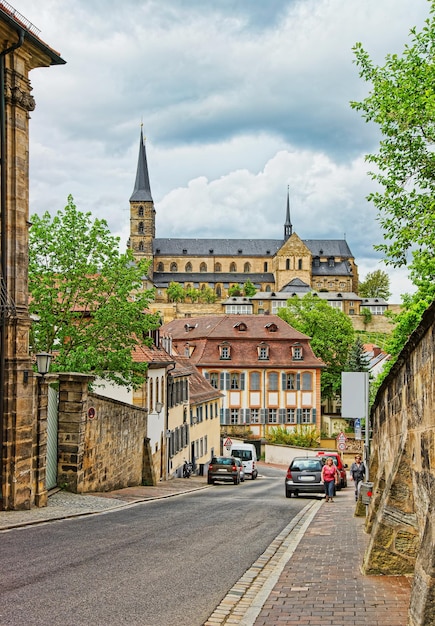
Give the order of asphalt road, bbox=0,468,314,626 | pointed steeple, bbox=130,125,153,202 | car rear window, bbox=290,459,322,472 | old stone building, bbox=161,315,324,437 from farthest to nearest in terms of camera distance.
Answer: pointed steeple, bbox=130,125,153,202, old stone building, bbox=161,315,324,437, car rear window, bbox=290,459,322,472, asphalt road, bbox=0,468,314,626

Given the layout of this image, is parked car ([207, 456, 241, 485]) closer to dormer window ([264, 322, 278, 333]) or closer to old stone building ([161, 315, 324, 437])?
old stone building ([161, 315, 324, 437])

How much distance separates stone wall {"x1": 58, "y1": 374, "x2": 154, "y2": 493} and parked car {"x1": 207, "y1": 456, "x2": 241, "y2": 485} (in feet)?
25.3

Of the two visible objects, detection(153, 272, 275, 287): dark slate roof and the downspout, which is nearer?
the downspout

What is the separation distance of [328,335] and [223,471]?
59979 mm

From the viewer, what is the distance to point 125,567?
978 cm

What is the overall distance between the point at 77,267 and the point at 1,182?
12576 mm

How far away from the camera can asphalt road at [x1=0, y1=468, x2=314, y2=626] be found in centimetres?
753

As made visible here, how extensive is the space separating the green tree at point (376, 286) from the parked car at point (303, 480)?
511ft

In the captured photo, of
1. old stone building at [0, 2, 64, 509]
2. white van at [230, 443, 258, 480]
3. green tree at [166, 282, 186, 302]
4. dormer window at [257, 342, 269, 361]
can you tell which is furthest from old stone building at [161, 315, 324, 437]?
green tree at [166, 282, 186, 302]

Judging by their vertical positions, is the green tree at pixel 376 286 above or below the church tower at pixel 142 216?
below

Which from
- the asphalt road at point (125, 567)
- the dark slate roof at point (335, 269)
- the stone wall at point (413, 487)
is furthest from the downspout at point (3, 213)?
the dark slate roof at point (335, 269)

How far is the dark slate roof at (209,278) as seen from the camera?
191m

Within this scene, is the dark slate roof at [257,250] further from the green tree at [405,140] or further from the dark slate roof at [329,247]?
the green tree at [405,140]

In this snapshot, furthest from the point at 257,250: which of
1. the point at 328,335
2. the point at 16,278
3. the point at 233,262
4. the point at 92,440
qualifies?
the point at 16,278
